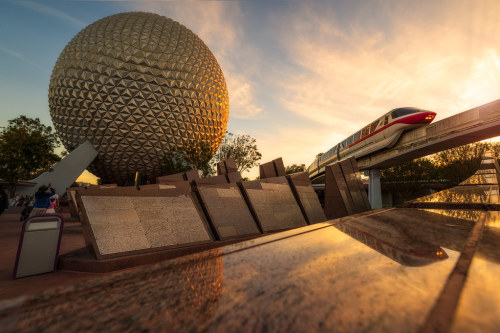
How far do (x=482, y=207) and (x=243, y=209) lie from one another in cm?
479

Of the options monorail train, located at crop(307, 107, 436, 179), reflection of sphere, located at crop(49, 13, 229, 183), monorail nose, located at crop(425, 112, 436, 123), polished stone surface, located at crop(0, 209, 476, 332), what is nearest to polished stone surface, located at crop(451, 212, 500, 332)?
polished stone surface, located at crop(0, 209, 476, 332)

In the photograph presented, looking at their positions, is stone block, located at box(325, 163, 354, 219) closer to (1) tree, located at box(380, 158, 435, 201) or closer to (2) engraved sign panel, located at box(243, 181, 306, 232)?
(2) engraved sign panel, located at box(243, 181, 306, 232)

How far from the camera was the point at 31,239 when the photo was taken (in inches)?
168

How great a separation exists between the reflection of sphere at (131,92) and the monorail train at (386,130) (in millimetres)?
16027

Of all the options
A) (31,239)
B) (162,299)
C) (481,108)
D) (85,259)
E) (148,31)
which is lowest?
(85,259)

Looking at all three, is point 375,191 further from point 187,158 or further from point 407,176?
point 187,158

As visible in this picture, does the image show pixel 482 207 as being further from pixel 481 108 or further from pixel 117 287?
pixel 481 108

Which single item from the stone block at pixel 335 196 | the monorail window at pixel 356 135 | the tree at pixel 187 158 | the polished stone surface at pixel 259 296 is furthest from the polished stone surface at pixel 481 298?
the tree at pixel 187 158

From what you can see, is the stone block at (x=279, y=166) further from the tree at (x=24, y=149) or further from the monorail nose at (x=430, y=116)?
the tree at (x=24, y=149)

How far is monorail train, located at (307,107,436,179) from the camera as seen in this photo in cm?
1692

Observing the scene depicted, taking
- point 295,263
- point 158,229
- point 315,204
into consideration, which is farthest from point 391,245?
point 315,204

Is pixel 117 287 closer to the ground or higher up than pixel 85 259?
higher up

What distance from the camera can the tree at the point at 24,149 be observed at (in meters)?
23.7

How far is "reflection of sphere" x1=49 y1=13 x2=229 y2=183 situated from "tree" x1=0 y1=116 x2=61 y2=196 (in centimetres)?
181
